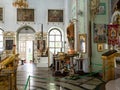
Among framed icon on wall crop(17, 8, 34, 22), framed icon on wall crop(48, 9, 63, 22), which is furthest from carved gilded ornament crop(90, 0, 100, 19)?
framed icon on wall crop(17, 8, 34, 22)

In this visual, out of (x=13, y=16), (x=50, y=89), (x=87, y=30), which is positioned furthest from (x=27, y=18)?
(x=50, y=89)

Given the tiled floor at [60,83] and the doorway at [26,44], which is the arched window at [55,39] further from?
the tiled floor at [60,83]

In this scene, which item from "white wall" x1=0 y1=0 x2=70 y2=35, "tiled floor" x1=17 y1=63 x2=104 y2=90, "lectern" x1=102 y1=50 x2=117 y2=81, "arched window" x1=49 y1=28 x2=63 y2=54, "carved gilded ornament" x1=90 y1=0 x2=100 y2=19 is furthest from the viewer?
"arched window" x1=49 y1=28 x2=63 y2=54

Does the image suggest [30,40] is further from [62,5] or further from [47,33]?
[62,5]

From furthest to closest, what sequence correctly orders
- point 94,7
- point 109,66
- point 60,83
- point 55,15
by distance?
point 55,15 → point 94,7 → point 109,66 → point 60,83

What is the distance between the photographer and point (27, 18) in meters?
25.5

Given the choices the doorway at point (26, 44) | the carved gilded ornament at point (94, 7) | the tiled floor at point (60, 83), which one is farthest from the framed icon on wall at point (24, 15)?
the tiled floor at point (60, 83)

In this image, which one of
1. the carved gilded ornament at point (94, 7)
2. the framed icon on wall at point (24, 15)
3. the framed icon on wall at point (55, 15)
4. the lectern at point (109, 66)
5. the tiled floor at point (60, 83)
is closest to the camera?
the tiled floor at point (60, 83)

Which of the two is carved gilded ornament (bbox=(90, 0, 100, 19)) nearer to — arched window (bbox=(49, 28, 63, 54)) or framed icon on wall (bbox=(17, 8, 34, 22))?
arched window (bbox=(49, 28, 63, 54))

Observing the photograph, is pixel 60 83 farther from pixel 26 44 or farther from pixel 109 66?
pixel 26 44

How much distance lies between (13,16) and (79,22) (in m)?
11.2

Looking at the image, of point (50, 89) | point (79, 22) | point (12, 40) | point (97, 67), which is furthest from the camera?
point (12, 40)

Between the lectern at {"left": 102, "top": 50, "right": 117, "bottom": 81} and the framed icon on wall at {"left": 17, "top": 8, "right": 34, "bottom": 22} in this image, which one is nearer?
the lectern at {"left": 102, "top": 50, "right": 117, "bottom": 81}

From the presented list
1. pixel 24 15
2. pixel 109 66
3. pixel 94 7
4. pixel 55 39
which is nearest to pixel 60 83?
pixel 109 66
